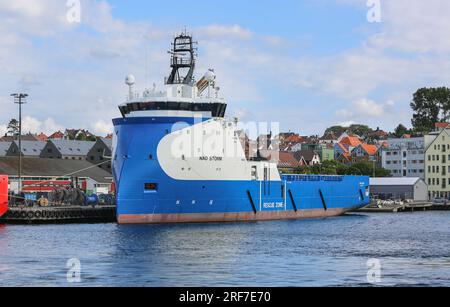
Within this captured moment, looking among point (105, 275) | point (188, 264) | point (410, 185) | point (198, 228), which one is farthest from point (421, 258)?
point (410, 185)

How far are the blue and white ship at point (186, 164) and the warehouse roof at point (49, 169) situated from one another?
32.9 meters

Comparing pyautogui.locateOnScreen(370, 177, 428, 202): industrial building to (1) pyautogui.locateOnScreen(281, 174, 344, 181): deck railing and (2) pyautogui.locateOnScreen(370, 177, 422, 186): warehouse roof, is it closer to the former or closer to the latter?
(2) pyautogui.locateOnScreen(370, 177, 422, 186): warehouse roof

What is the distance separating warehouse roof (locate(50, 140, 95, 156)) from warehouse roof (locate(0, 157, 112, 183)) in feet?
108

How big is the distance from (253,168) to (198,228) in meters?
10.3

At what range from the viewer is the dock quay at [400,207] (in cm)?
9375

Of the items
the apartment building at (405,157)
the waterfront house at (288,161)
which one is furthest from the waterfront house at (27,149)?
the apartment building at (405,157)

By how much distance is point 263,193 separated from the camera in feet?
188

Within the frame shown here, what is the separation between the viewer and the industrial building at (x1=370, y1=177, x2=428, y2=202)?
114m

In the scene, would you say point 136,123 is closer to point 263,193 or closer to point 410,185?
point 263,193

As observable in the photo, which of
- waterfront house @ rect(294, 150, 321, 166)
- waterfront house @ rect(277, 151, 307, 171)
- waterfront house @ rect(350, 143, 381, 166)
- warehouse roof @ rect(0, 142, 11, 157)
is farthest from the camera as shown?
waterfront house @ rect(350, 143, 381, 166)

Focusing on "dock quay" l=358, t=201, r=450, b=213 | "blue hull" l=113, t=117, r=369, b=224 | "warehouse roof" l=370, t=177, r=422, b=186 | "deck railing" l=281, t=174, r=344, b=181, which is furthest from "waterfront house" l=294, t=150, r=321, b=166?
"blue hull" l=113, t=117, r=369, b=224

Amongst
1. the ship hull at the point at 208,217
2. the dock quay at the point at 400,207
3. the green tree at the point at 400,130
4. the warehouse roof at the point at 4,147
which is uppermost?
the green tree at the point at 400,130

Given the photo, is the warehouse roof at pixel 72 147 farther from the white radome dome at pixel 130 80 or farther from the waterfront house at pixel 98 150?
the white radome dome at pixel 130 80

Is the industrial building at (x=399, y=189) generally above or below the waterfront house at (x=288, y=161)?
below
